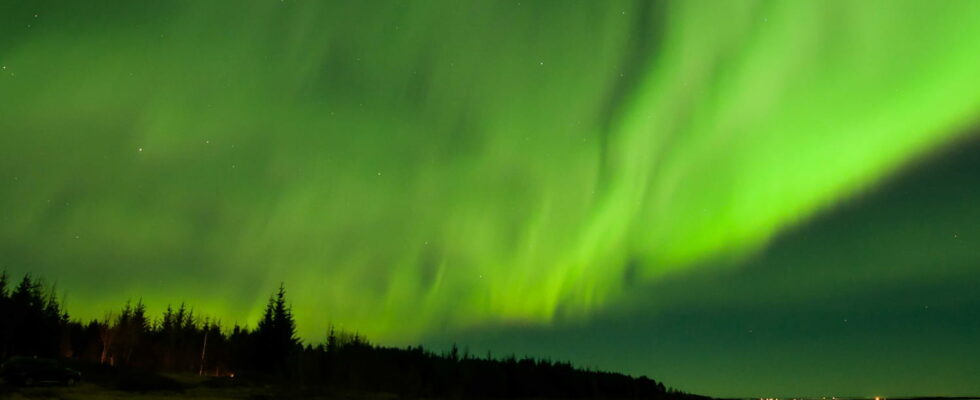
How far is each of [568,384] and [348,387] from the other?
3744cm

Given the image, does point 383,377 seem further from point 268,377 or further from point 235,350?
point 235,350

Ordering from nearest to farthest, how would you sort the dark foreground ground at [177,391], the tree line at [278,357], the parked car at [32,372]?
the dark foreground ground at [177,391] → the parked car at [32,372] → the tree line at [278,357]

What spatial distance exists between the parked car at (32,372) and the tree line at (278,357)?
73.4ft

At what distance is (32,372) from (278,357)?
1896 inches

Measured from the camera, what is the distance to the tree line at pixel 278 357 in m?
90.5

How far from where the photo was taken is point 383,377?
9294cm

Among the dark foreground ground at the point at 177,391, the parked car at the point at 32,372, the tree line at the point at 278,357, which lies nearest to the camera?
the dark foreground ground at the point at 177,391

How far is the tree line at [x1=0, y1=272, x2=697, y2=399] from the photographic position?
9050 centimetres

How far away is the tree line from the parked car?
2236 centimetres

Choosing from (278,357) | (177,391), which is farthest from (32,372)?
(278,357)

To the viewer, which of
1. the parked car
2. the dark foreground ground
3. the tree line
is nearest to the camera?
the dark foreground ground

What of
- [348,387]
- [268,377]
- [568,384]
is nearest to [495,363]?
[568,384]

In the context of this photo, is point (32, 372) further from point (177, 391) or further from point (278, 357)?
point (278, 357)

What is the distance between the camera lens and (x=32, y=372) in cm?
5550
